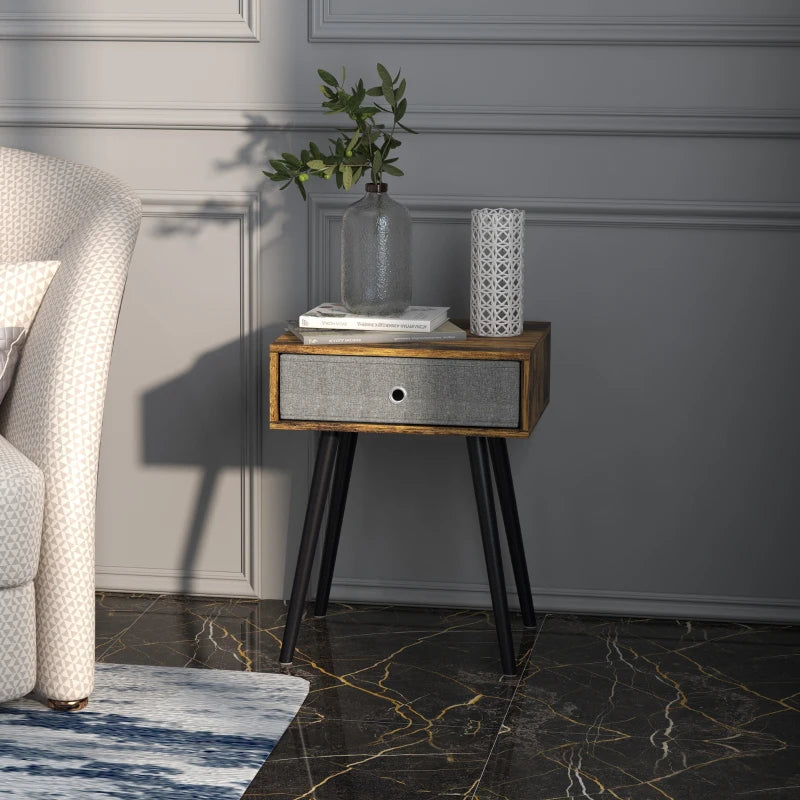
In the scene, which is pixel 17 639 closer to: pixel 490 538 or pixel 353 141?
pixel 490 538

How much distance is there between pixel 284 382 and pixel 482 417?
31cm

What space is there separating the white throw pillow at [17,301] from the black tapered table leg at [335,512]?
0.57m

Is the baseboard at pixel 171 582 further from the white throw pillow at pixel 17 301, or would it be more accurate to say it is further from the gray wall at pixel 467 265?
the white throw pillow at pixel 17 301

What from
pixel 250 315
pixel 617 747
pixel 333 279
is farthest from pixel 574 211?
pixel 617 747

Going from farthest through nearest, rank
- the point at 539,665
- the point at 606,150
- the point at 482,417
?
1. the point at 606,150
2. the point at 539,665
3. the point at 482,417

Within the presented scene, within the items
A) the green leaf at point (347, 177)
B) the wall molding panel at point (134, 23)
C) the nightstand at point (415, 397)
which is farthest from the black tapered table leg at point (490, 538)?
the wall molding panel at point (134, 23)

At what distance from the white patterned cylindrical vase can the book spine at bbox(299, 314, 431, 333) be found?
0.36 feet

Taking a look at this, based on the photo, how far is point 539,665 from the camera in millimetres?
2055

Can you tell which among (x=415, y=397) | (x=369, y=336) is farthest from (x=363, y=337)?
(x=415, y=397)

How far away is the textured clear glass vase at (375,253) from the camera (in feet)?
6.61

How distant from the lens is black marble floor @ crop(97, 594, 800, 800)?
166 centimetres

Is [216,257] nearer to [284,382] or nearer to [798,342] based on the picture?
[284,382]

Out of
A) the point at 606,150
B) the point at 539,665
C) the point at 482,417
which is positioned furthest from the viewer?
the point at 606,150

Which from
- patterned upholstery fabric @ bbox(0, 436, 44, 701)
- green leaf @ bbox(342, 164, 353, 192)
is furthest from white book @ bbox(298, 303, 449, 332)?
patterned upholstery fabric @ bbox(0, 436, 44, 701)
